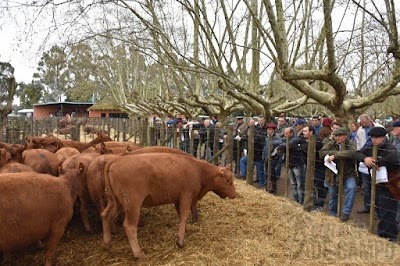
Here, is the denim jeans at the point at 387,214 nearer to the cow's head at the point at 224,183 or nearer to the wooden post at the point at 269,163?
the cow's head at the point at 224,183

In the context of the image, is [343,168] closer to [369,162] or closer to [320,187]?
[369,162]

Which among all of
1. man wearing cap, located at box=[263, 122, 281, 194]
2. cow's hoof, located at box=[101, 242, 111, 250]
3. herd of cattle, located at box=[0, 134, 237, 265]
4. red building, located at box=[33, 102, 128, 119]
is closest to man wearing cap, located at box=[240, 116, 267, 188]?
man wearing cap, located at box=[263, 122, 281, 194]

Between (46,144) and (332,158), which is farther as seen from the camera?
(46,144)

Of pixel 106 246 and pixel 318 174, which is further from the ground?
pixel 318 174

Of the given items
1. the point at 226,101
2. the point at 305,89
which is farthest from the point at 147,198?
Result: the point at 226,101

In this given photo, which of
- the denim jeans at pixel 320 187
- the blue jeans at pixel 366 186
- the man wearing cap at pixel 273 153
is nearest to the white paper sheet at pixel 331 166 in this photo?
the blue jeans at pixel 366 186

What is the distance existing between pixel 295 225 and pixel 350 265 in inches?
61.8

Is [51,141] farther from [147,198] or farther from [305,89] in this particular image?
[305,89]

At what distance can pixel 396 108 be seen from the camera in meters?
47.2

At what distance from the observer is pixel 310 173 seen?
775 cm

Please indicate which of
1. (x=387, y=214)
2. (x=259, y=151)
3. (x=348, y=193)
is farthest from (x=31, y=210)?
(x=259, y=151)

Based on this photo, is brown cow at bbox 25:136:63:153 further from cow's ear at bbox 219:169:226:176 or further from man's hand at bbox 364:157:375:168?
man's hand at bbox 364:157:375:168

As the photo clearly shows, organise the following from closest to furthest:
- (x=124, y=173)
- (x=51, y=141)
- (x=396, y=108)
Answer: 1. (x=124, y=173)
2. (x=51, y=141)
3. (x=396, y=108)

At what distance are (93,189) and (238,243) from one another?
2.36m
